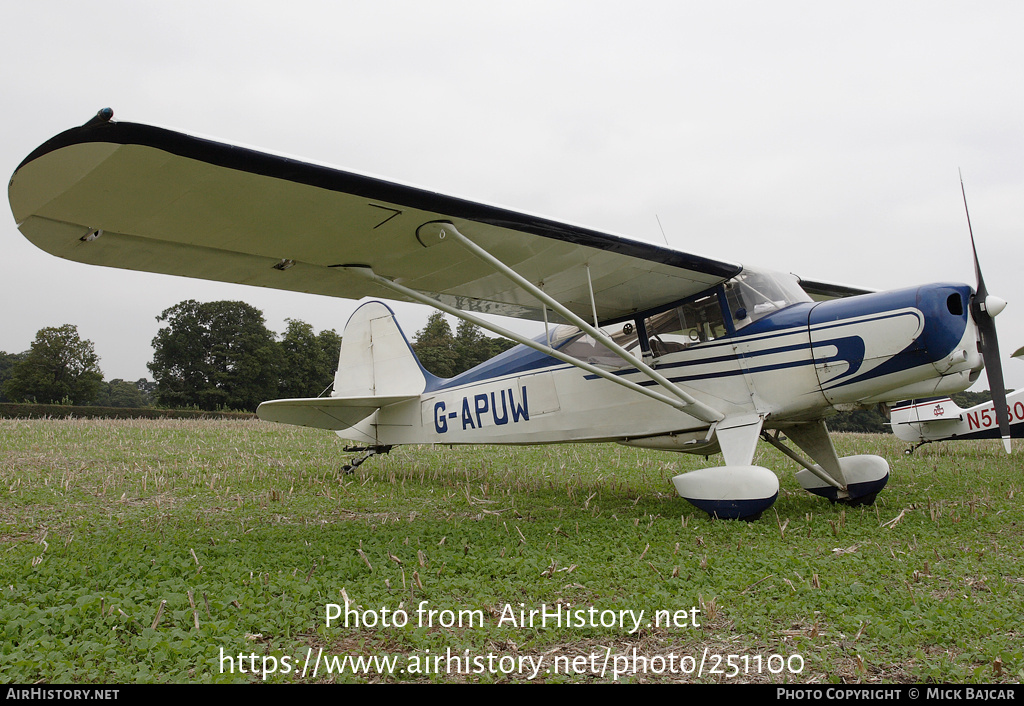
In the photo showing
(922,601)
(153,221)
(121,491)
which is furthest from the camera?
(121,491)

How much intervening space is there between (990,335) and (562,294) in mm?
3701

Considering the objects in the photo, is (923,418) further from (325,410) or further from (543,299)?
(325,410)

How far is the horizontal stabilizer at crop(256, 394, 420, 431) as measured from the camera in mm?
7283

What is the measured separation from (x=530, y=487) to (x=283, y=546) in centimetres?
363

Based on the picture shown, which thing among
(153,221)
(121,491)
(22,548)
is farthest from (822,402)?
(121,491)

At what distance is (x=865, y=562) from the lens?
12.1ft

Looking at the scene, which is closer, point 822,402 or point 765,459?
point 822,402

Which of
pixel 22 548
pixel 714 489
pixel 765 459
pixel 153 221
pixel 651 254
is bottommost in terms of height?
pixel 765 459

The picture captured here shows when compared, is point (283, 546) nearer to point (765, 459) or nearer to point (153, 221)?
point (153, 221)

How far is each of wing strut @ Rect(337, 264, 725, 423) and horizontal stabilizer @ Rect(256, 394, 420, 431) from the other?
97.7 inches

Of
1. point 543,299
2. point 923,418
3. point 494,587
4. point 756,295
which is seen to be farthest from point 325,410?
point 923,418

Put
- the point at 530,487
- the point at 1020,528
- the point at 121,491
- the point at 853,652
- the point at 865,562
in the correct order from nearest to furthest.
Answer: the point at 853,652 < the point at 865,562 < the point at 1020,528 < the point at 121,491 < the point at 530,487

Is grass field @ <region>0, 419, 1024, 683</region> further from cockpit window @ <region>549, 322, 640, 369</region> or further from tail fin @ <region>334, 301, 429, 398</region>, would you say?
tail fin @ <region>334, 301, 429, 398</region>

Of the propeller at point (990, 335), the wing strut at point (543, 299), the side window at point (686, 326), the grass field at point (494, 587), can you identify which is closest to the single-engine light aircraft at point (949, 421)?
the grass field at point (494, 587)
